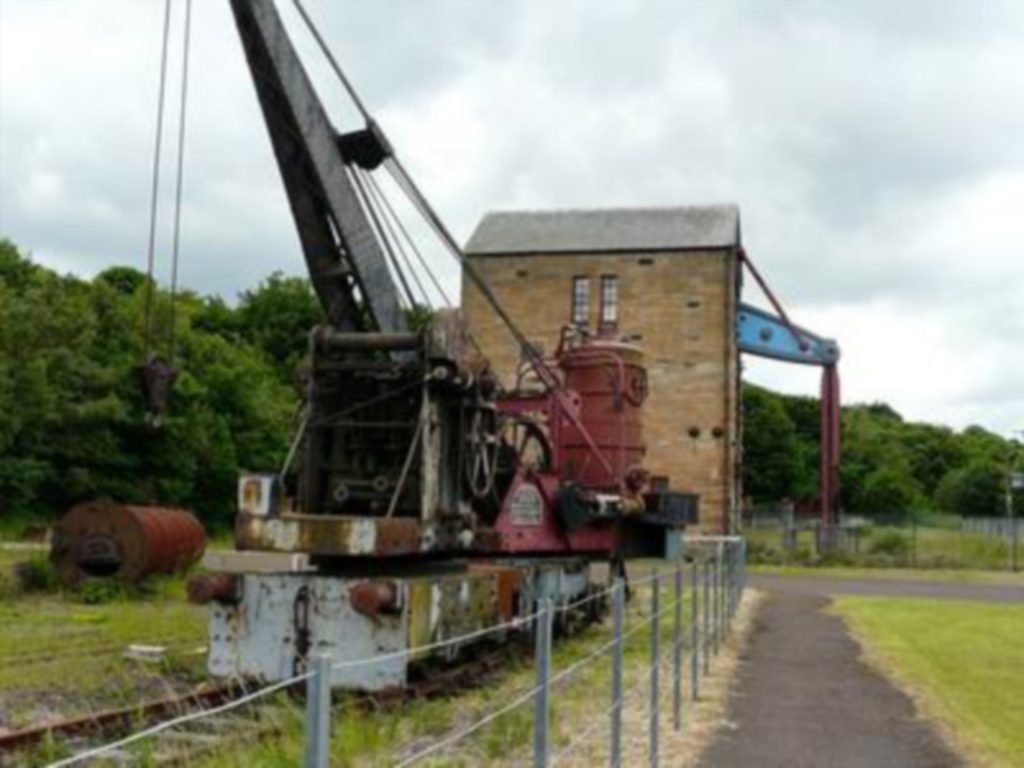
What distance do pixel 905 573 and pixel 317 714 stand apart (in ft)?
116

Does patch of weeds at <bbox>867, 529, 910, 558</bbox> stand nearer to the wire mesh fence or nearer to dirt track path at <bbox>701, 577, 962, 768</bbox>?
the wire mesh fence

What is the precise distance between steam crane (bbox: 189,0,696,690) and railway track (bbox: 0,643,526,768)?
33 centimetres

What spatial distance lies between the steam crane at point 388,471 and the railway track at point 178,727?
0.33 m

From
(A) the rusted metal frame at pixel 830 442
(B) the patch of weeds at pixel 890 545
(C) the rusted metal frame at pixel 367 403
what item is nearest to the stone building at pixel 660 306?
(A) the rusted metal frame at pixel 830 442

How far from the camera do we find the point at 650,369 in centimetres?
4038

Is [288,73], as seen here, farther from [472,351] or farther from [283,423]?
[283,423]

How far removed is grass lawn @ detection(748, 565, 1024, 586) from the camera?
34.5 meters

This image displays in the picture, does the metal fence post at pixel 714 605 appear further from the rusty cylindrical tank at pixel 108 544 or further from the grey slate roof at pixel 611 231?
the grey slate roof at pixel 611 231

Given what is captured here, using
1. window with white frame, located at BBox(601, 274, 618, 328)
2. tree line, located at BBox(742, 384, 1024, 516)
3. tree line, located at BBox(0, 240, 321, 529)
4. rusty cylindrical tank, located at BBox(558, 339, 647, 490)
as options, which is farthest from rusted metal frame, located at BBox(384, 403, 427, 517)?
tree line, located at BBox(742, 384, 1024, 516)

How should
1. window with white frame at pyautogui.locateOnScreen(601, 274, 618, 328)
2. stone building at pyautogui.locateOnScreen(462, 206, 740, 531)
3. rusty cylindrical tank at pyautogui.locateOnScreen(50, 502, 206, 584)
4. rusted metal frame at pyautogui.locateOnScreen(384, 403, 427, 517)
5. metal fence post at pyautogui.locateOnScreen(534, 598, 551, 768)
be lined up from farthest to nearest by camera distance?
window with white frame at pyautogui.locateOnScreen(601, 274, 618, 328) < stone building at pyautogui.locateOnScreen(462, 206, 740, 531) < rusty cylindrical tank at pyautogui.locateOnScreen(50, 502, 206, 584) < rusted metal frame at pyautogui.locateOnScreen(384, 403, 427, 517) < metal fence post at pyautogui.locateOnScreen(534, 598, 551, 768)

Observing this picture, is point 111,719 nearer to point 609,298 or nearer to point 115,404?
point 115,404

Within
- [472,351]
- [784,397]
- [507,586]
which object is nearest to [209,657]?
[507,586]

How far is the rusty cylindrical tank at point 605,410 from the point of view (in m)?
16.0

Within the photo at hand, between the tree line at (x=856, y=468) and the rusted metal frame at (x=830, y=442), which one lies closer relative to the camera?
the rusted metal frame at (x=830, y=442)
